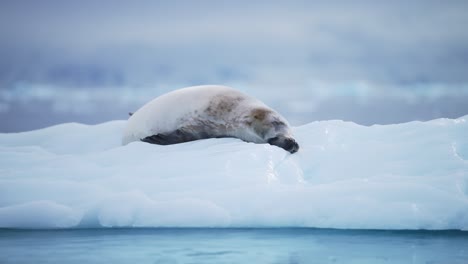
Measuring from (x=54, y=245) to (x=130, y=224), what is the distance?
28.1 inches

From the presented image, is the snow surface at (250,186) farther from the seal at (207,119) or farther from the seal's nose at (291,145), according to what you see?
the seal at (207,119)

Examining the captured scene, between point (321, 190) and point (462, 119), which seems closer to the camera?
point (321, 190)

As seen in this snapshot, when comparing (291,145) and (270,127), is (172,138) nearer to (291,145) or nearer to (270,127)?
(270,127)

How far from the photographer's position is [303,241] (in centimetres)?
394

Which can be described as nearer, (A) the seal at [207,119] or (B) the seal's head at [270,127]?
(B) the seal's head at [270,127]

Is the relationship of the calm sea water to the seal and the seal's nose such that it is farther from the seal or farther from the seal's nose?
the seal

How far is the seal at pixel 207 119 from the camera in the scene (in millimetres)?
6781

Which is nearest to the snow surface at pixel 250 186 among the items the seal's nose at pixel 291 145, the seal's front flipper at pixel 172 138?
the seal's nose at pixel 291 145

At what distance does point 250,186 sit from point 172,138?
263cm

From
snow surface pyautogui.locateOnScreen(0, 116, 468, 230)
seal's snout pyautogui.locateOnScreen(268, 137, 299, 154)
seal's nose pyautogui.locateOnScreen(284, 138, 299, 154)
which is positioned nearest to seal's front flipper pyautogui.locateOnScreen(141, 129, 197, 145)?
snow surface pyautogui.locateOnScreen(0, 116, 468, 230)

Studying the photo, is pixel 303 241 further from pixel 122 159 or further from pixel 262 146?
pixel 122 159

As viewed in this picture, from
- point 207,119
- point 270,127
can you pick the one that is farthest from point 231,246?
point 207,119

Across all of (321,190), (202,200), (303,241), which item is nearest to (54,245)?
(202,200)

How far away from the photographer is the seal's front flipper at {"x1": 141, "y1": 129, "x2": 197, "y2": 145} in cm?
708
